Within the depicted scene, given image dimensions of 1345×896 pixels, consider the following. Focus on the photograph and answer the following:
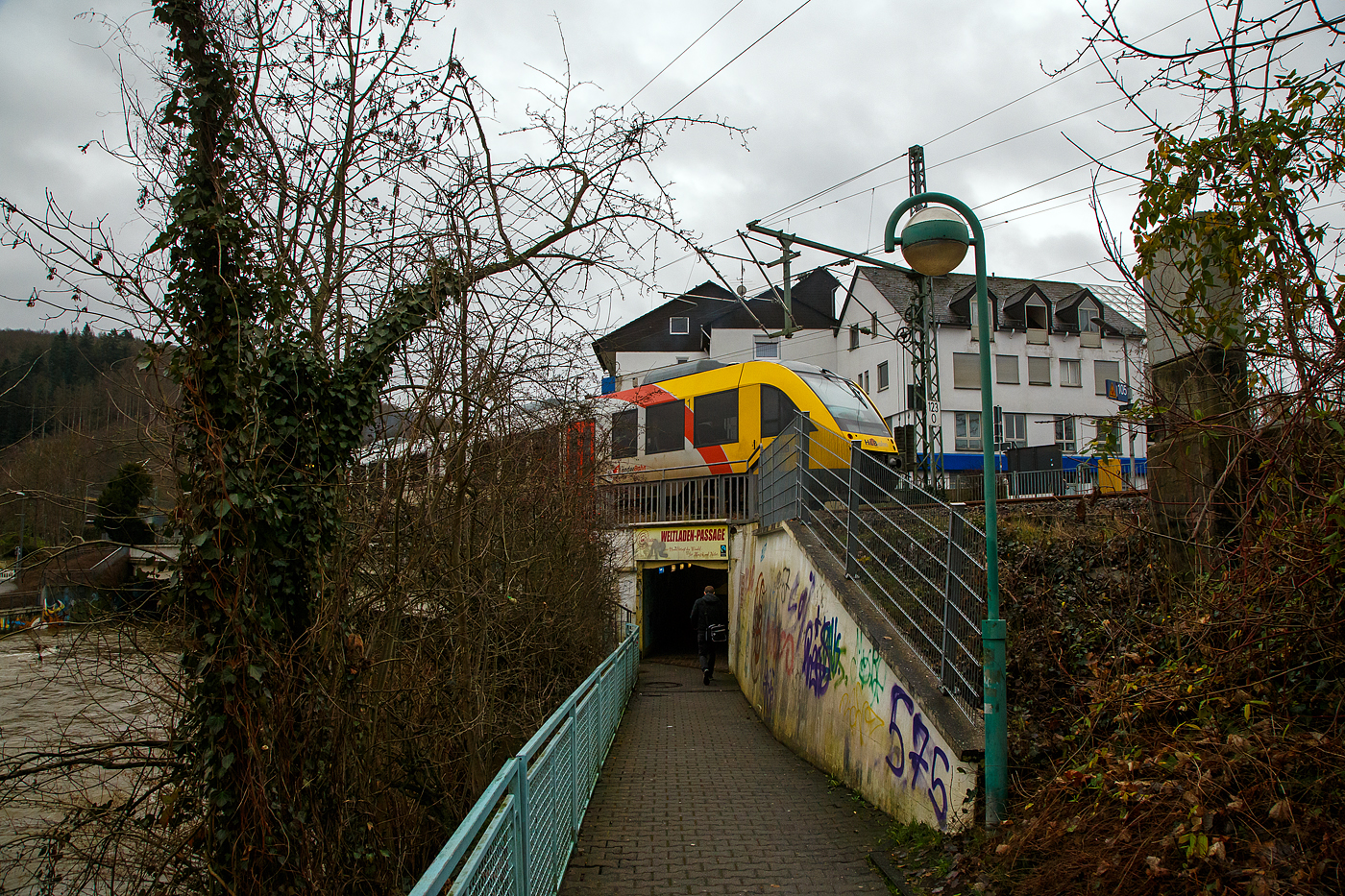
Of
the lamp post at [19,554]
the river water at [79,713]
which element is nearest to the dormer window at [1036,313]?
the river water at [79,713]

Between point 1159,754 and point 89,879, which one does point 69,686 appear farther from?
point 1159,754

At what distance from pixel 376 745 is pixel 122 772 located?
1.45 metres

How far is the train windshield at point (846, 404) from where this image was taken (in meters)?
18.3

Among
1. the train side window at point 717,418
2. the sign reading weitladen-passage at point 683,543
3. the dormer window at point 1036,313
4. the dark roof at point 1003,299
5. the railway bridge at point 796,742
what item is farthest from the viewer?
the dormer window at point 1036,313

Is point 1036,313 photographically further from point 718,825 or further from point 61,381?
point 61,381

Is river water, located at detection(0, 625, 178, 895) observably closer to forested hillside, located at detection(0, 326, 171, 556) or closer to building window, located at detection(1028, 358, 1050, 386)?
forested hillside, located at detection(0, 326, 171, 556)

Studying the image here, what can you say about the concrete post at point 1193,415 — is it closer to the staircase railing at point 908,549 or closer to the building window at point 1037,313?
the staircase railing at point 908,549

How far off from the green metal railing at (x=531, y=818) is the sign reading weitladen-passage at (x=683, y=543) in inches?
418

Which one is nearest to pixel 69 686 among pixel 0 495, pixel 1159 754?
pixel 0 495

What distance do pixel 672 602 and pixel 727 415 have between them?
319 inches

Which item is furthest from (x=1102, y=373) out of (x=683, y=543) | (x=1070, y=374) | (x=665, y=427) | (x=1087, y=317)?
(x=683, y=543)

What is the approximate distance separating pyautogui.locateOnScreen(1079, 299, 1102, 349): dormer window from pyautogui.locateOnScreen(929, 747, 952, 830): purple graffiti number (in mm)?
39862

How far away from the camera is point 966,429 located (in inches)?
1574

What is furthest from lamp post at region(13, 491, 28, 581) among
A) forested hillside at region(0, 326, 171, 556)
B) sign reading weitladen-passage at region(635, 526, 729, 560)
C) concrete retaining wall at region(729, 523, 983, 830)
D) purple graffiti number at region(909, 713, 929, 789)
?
sign reading weitladen-passage at region(635, 526, 729, 560)
